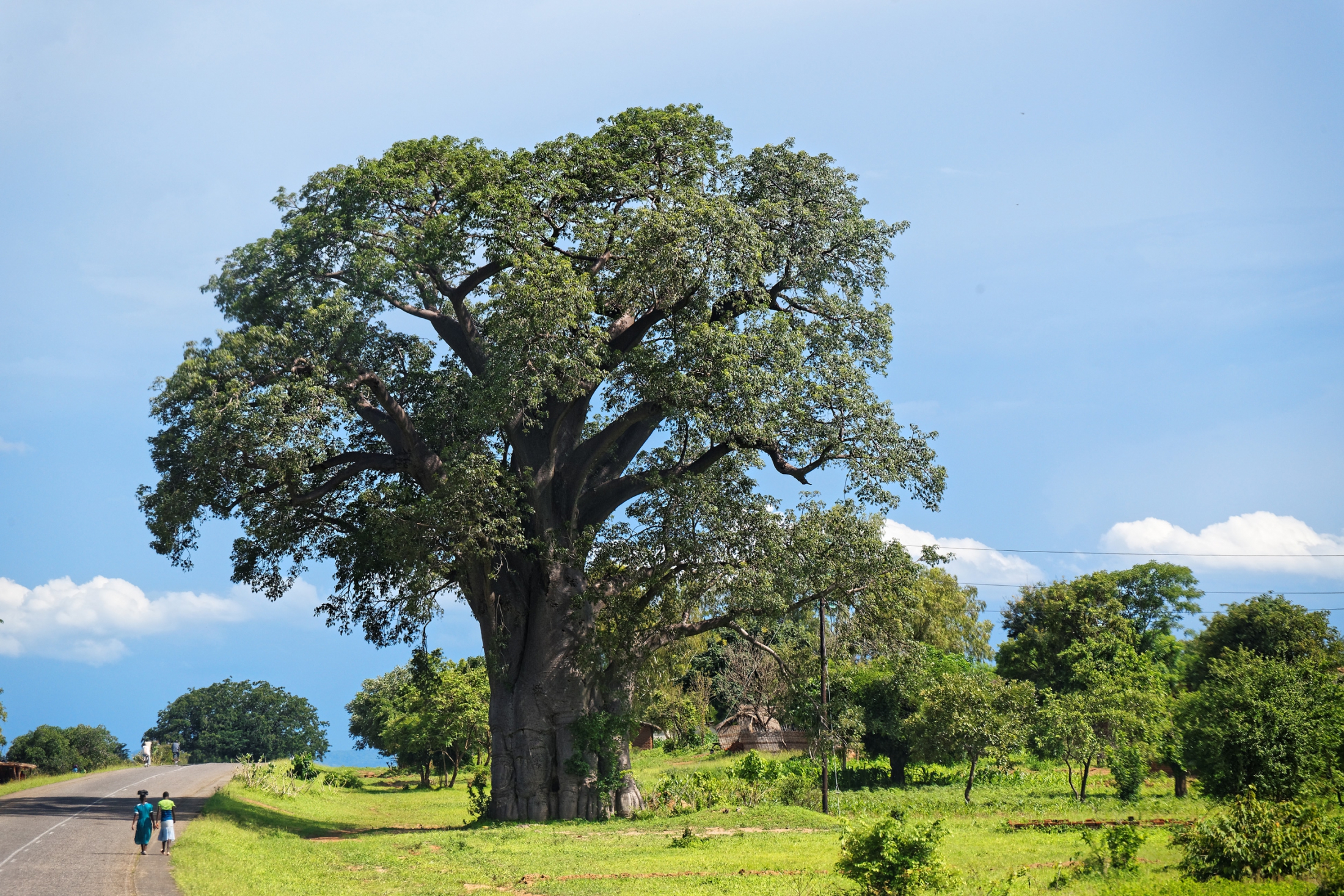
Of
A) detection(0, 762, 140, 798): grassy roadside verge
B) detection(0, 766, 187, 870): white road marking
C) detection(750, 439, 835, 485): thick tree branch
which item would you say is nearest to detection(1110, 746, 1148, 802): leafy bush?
detection(750, 439, 835, 485): thick tree branch

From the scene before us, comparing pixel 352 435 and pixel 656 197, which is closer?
pixel 656 197

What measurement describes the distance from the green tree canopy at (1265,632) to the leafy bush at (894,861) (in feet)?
131

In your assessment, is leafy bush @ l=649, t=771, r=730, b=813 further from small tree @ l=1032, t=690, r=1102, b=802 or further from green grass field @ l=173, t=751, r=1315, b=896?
small tree @ l=1032, t=690, r=1102, b=802

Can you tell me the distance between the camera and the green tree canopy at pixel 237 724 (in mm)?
84500

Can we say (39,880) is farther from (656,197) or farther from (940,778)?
(940,778)

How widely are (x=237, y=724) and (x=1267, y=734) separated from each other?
84.8 meters

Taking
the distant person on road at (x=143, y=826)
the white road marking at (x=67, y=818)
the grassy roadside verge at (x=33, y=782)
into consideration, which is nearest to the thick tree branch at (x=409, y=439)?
the distant person on road at (x=143, y=826)

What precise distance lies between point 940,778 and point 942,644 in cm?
1828

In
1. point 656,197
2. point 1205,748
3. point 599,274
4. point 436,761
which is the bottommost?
point 436,761

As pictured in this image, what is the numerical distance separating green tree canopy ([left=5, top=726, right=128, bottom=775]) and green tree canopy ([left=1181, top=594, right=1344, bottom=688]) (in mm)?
58178

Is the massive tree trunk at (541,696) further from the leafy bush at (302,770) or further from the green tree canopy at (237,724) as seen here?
the green tree canopy at (237,724)

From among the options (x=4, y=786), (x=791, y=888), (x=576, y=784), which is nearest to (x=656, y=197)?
(x=576, y=784)

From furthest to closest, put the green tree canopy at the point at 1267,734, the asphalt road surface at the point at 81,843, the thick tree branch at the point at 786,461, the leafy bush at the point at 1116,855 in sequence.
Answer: the thick tree branch at the point at 786,461 → the green tree canopy at the point at 1267,734 → the asphalt road surface at the point at 81,843 → the leafy bush at the point at 1116,855

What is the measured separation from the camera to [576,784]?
24250 millimetres
